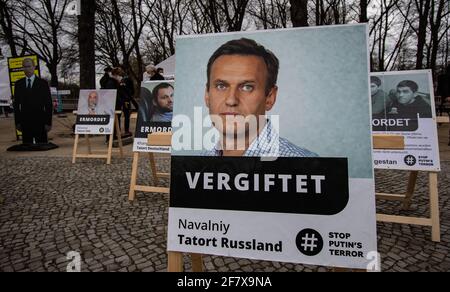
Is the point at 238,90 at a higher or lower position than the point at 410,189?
higher

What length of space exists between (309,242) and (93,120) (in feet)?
20.9

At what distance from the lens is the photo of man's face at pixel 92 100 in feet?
23.4

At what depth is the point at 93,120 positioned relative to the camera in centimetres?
707

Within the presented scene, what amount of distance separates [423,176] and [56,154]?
7771 millimetres

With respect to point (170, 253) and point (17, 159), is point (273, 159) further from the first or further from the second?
point (17, 159)

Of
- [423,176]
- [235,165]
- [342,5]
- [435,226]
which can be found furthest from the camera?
[342,5]

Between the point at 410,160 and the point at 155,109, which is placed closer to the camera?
the point at 410,160

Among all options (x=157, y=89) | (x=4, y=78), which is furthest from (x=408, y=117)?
(x=4, y=78)

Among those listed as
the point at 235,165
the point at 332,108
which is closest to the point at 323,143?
the point at 332,108

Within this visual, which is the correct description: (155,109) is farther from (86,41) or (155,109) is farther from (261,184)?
(86,41)

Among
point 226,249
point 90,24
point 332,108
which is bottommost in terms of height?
point 226,249

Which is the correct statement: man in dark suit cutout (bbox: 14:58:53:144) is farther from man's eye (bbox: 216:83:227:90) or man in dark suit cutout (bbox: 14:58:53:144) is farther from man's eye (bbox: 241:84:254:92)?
man's eye (bbox: 241:84:254:92)

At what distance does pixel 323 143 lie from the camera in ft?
5.44

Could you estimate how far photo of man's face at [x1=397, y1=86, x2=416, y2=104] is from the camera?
11.9 feet
